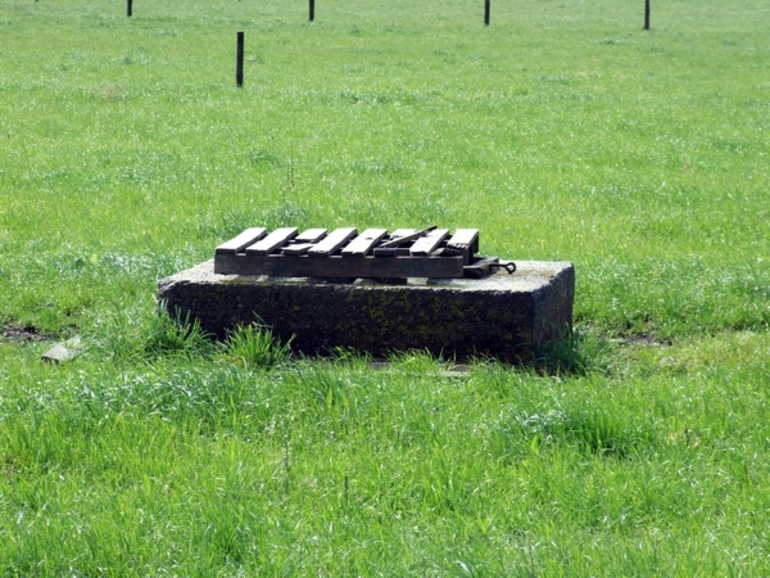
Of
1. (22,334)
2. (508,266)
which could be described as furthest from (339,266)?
(22,334)

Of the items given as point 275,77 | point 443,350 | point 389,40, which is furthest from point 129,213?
point 389,40

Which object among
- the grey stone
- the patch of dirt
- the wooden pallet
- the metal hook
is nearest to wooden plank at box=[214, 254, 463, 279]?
the wooden pallet

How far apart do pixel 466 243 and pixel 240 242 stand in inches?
49.7

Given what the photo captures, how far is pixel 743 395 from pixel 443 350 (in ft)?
5.12

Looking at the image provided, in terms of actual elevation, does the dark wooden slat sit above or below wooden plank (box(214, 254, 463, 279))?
above

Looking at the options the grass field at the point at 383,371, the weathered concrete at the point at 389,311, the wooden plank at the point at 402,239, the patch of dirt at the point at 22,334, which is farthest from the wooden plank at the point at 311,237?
the patch of dirt at the point at 22,334

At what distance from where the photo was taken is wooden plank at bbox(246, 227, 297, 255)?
21.8 feet

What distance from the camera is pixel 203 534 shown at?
13.4 ft

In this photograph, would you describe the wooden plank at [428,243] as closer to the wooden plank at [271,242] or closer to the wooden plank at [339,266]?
the wooden plank at [339,266]

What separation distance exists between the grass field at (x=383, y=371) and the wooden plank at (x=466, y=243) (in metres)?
0.77

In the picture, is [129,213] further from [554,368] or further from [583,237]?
[554,368]

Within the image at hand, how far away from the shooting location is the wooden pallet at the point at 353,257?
6473mm

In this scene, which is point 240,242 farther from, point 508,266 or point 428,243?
point 508,266

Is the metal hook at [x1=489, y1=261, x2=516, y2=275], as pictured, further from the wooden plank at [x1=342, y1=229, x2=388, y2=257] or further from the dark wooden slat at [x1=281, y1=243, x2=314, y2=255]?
the dark wooden slat at [x1=281, y1=243, x2=314, y2=255]
